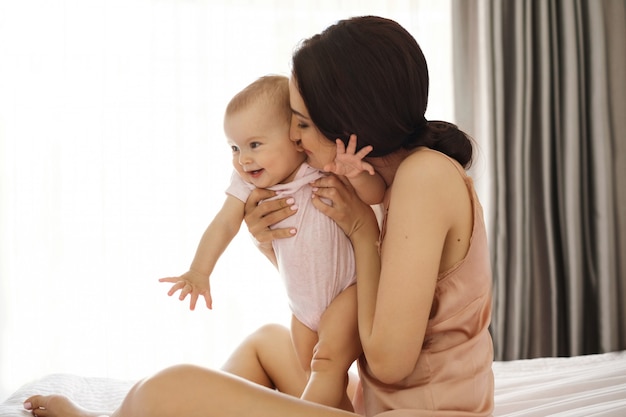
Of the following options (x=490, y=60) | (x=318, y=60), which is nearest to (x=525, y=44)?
(x=490, y=60)

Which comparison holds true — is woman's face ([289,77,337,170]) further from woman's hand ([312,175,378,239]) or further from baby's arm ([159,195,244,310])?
baby's arm ([159,195,244,310])

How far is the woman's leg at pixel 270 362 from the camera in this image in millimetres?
1823

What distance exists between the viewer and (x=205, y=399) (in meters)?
1.32

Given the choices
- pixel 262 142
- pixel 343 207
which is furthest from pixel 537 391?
pixel 262 142

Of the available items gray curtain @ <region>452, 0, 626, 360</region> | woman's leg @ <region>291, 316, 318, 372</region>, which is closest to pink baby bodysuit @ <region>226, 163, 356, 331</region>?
woman's leg @ <region>291, 316, 318, 372</region>

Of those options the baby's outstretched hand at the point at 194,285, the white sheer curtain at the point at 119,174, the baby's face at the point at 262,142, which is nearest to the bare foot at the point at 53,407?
the baby's outstretched hand at the point at 194,285

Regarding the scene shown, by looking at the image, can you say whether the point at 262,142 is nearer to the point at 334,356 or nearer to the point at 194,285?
the point at 194,285

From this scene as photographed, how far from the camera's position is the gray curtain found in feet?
11.5

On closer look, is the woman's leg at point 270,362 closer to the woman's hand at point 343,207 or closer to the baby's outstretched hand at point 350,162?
the woman's hand at point 343,207

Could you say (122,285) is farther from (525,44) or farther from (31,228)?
(525,44)

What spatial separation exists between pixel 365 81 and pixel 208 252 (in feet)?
1.92

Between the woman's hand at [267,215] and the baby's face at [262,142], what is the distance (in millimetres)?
55

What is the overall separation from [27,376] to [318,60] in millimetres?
2493

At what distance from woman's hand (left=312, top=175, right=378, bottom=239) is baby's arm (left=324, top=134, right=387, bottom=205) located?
0.02 m
